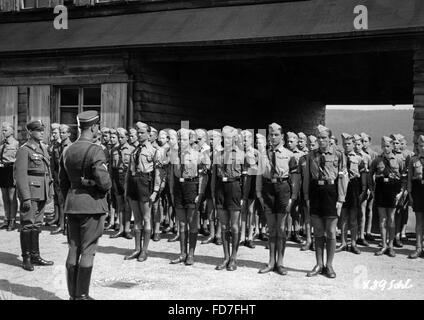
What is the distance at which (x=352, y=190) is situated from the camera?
9.61 metres

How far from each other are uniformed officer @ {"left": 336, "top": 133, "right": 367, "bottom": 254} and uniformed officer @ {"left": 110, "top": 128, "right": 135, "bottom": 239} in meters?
3.95

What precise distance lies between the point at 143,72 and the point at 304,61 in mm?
5198

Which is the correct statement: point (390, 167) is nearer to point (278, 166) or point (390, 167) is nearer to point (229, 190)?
point (278, 166)

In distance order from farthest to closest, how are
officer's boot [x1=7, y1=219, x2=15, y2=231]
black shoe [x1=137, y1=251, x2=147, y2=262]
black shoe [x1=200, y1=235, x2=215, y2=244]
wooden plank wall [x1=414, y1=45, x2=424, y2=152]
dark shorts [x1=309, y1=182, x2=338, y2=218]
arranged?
officer's boot [x1=7, y1=219, x2=15, y2=231] → wooden plank wall [x1=414, y1=45, x2=424, y2=152] → black shoe [x1=200, y1=235, x2=215, y2=244] → black shoe [x1=137, y1=251, x2=147, y2=262] → dark shorts [x1=309, y1=182, x2=338, y2=218]

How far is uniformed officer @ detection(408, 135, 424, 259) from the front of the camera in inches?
364

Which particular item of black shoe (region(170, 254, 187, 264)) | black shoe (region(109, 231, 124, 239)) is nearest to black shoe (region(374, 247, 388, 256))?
black shoe (region(170, 254, 187, 264))

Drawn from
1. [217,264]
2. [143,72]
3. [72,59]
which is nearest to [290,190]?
[217,264]

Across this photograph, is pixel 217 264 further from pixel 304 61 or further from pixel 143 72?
pixel 304 61

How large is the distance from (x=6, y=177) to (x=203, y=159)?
4971mm

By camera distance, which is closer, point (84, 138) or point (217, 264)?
point (84, 138)

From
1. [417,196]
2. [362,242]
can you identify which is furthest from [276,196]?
[362,242]

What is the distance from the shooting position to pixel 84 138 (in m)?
6.23

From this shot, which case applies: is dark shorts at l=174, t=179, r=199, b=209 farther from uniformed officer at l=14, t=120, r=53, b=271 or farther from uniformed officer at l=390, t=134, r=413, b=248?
uniformed officer at l=390, t=134, r=413, b=248

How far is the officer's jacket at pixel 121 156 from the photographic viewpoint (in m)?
10.8
